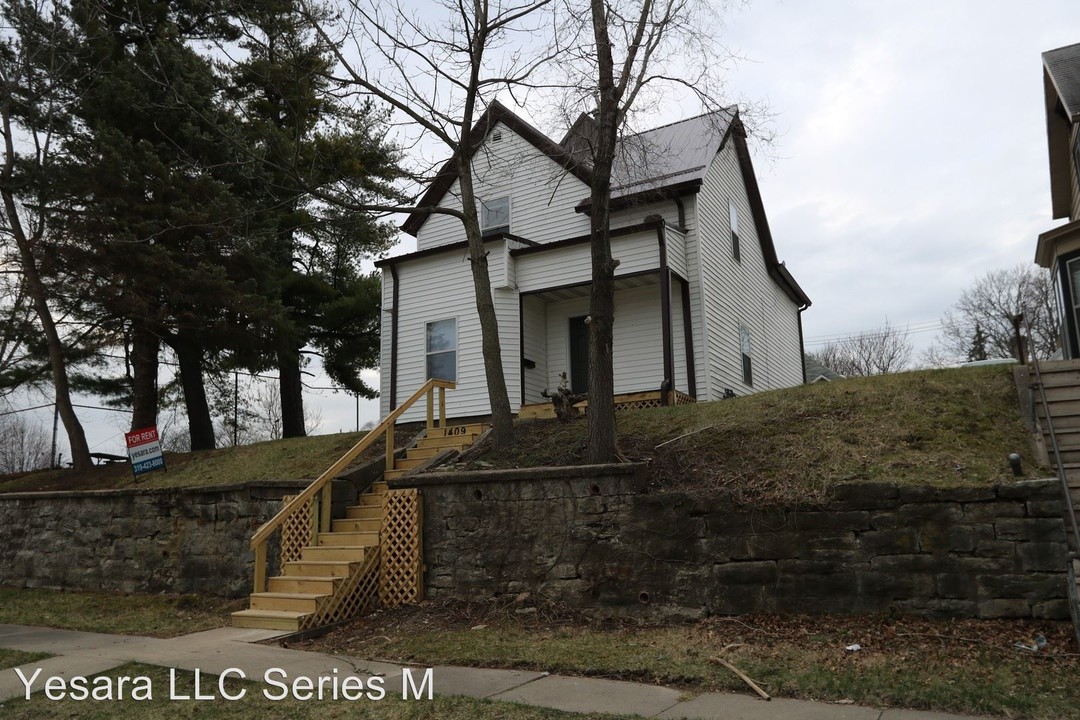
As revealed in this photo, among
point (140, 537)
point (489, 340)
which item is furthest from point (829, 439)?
point (140, 537)

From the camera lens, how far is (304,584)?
8922mm

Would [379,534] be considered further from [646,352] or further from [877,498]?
[646,352]

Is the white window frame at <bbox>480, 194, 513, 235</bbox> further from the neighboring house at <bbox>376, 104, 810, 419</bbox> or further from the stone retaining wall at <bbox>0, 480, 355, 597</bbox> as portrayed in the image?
the stone retaining wall at <bbox>0, 480, 355, 597</bbox>

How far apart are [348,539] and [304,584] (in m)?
0.91

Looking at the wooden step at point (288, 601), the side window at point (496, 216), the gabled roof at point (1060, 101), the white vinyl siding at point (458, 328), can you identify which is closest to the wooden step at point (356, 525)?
the wooden step at point (288, 601)

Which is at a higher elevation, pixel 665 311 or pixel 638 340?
pixel 665 311

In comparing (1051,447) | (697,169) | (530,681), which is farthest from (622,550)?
(697,169)

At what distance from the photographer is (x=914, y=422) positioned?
8734mm

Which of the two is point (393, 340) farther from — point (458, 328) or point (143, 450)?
point (143, 450)

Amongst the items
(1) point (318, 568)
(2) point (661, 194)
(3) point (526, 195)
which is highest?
(3) point (526, 195)

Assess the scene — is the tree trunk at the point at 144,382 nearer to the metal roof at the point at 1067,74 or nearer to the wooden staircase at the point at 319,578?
the wooden staircase at the point at 319,578

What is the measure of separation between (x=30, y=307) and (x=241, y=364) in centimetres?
473

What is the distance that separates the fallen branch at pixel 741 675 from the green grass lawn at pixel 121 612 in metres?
5.77

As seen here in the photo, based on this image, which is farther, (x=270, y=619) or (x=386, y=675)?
(x=270, y=619)
